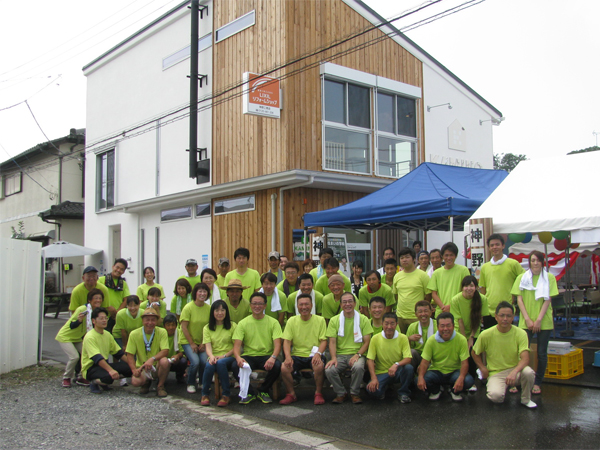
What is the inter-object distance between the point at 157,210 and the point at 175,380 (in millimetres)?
9433

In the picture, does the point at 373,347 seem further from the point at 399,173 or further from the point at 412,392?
the point at 399,173

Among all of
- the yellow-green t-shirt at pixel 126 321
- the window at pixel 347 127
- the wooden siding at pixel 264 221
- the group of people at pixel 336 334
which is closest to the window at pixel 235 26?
the window at pixel 347 127

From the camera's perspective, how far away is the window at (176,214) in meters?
15.4

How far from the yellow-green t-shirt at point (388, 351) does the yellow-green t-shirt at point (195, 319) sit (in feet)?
7.61

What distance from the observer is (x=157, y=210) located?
16.7m

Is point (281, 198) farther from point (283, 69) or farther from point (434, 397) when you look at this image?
point (434, 397)

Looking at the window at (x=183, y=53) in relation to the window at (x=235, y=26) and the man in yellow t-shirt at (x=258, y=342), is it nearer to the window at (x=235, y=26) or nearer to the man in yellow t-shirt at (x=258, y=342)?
the window at (x=235, y=26)

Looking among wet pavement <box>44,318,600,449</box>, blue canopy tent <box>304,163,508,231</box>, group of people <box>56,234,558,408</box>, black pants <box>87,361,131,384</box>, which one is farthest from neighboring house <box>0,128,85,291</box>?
wet pavement <box>44,318,600,449</box>

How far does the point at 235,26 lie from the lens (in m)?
13.7

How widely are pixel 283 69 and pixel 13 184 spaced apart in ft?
69.6

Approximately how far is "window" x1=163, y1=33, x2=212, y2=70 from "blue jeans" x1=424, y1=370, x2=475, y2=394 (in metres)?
11.2

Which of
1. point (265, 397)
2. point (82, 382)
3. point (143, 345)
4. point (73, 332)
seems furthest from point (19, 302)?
point (265, 397)

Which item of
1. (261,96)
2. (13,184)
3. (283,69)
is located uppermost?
(283,69)

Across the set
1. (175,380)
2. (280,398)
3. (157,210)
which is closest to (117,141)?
(157,210)
